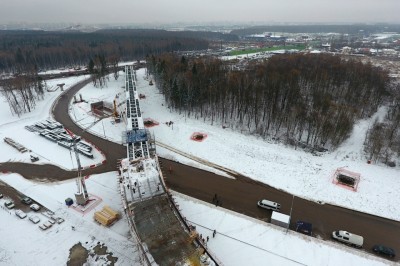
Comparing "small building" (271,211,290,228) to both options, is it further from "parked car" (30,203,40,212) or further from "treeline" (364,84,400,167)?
"parked car" (30,203,40,212)

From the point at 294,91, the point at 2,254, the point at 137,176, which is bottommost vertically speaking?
the point at 2,254

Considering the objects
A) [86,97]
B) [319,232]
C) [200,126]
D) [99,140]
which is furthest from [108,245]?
[86,97]

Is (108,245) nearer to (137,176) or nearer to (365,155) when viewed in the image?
(137,176)

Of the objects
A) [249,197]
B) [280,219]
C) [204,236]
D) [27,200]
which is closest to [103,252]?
[204,236]

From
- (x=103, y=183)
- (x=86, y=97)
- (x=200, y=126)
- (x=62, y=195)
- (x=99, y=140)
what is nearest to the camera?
(x=62, y=195)

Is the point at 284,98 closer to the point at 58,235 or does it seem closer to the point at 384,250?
the point at 384,250

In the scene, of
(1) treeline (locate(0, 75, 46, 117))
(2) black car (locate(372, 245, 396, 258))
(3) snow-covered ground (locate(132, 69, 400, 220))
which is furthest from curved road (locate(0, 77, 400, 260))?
(1) treeline (locate(0, 75, 46, 117))

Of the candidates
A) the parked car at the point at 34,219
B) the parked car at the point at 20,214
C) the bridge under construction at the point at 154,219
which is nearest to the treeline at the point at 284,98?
the bridge under construction at the point at 154,219
